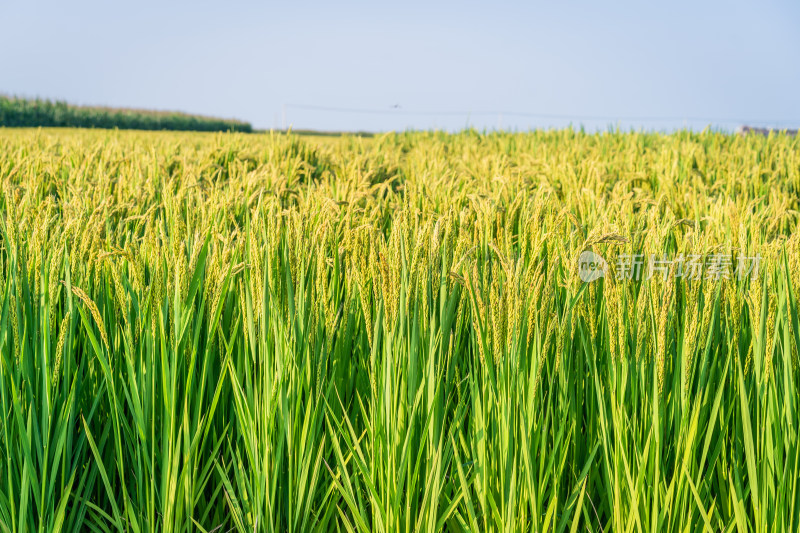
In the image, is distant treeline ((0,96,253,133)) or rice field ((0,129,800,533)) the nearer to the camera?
rice field ((0,129,800,533))

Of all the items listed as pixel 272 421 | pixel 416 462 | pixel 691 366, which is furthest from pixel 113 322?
pixel 691 366

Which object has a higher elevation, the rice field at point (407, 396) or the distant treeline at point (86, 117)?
the distant treeline at point (86, 117)

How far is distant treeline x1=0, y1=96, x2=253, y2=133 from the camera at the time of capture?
24.8 meters

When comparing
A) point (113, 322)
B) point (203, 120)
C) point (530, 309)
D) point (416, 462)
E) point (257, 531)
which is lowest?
point (257, 531)

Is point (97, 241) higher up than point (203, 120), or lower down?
lower down

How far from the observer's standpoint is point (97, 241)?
1.45m

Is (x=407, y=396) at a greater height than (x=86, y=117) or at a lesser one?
lesser

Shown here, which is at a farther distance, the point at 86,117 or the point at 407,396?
the point at 86,117

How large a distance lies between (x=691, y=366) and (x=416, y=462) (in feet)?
2.01

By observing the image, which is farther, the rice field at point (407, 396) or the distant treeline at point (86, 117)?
the distant treeline at point (86, 117)

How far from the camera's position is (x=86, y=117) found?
89.4 feet

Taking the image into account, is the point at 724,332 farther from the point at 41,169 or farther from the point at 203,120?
the point at 203,120

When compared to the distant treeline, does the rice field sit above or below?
below

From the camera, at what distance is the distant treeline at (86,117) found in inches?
974
